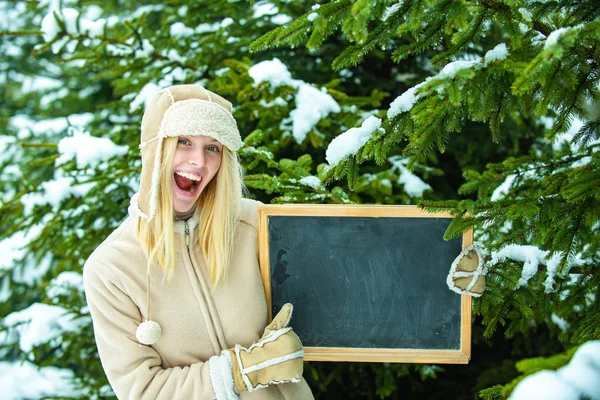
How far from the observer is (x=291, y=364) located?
7.32 ft

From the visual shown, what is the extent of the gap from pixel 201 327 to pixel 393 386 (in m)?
2.02

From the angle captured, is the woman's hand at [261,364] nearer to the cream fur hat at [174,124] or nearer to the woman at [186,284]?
the woman at [186,284]

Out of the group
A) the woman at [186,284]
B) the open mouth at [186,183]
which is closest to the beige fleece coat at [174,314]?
the woman at [186,284]

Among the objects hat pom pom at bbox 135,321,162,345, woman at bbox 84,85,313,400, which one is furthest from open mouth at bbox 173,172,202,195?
hat pom pom at bbox 135,321,162,345

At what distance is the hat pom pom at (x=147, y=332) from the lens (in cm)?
220

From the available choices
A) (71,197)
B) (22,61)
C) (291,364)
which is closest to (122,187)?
(71,197)

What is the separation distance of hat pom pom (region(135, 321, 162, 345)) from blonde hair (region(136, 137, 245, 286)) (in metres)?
0.19

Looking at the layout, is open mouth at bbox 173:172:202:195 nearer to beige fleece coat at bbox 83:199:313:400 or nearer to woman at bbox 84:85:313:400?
woman at bbox 84:85:313:400

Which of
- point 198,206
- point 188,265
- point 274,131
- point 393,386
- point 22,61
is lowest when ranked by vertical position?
point 393,386

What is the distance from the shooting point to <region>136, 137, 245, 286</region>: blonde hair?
7.50ft

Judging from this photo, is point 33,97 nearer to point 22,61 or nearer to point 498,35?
point 22,61

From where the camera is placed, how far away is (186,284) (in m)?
2.36

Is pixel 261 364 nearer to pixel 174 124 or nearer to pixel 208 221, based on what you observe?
pixel 208 221

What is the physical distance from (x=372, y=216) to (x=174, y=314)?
2.77 feet
